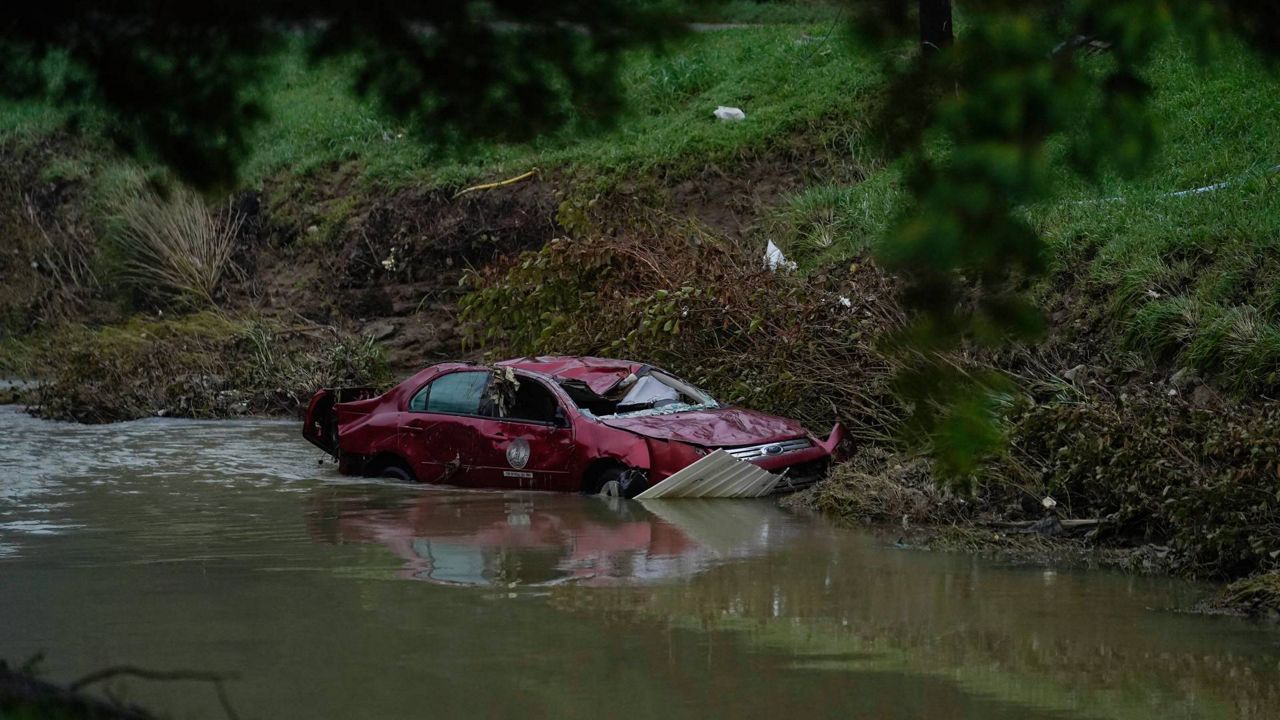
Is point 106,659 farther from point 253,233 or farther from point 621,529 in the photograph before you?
point 253,233

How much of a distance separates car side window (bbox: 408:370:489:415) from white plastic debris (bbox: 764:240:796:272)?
12.1ft

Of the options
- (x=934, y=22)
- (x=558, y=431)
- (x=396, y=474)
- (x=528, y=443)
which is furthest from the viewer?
(x=396, y=474)

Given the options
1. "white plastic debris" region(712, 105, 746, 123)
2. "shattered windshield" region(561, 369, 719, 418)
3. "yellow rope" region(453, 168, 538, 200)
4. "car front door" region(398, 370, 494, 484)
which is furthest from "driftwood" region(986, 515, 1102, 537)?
"yellow rope" region(453, 168, 538, 200)

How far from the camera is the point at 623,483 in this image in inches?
538

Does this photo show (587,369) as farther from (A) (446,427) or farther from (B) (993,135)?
(B) (993,135)

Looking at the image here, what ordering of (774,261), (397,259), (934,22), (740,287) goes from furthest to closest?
1. (397,259)
2. (774,261)
3. (740,287)
4. (934,22)

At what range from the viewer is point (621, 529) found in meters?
12.5

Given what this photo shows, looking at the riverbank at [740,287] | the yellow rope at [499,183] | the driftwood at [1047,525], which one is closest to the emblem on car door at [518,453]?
the riverbank at [740,287]

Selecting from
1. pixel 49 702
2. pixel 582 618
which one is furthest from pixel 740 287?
pixel 49 702

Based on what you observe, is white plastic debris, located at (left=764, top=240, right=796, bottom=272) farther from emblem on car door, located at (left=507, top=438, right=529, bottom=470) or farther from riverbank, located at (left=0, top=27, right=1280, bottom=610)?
emblem on car door, located at (left=507, top=438, right=529, bottom=470)

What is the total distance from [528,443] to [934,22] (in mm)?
9810

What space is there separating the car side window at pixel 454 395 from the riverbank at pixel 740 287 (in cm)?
229

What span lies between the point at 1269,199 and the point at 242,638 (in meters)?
11.6

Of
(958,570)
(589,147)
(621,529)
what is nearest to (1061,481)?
(958,570)
